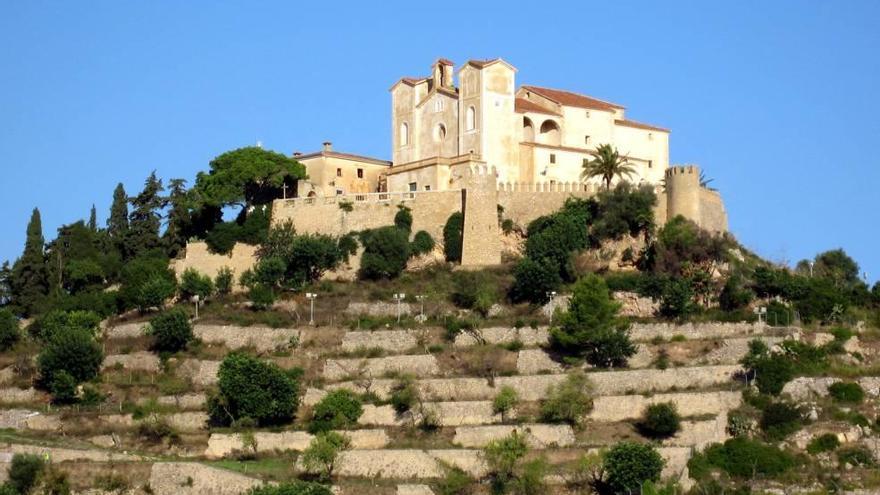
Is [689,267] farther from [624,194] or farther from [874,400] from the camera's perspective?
[874,400]

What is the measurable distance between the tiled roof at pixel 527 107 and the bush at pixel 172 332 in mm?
13904

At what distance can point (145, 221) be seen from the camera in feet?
216

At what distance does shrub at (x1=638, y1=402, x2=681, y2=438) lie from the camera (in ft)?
157

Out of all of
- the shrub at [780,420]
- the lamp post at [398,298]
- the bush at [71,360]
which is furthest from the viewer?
the lamp post at [398,298]

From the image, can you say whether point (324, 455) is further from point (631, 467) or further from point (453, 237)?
point (453, 237)

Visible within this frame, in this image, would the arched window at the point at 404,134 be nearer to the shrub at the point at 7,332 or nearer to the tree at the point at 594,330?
the tree at the point at 594,330

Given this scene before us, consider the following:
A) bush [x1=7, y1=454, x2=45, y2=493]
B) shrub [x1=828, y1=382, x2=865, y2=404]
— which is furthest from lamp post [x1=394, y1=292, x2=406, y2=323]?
shrub [x1=828, y1=382, x2=865, y2=404]

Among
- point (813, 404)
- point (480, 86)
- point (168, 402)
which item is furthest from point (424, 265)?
point (813, 404)

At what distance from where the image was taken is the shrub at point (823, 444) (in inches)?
1868

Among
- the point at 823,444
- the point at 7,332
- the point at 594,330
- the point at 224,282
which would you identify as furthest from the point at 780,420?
the point at 7,332

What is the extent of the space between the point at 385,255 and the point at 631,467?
16870mm

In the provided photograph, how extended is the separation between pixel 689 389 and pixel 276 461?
425 inches

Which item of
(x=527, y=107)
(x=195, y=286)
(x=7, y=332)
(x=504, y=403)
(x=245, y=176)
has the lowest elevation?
(x=504, y=403)

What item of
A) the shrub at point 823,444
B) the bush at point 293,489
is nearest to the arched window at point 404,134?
the bush at point 293,489
